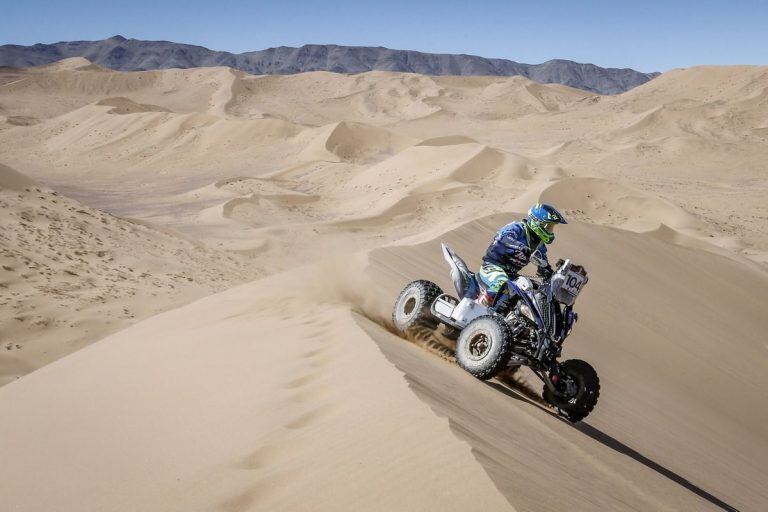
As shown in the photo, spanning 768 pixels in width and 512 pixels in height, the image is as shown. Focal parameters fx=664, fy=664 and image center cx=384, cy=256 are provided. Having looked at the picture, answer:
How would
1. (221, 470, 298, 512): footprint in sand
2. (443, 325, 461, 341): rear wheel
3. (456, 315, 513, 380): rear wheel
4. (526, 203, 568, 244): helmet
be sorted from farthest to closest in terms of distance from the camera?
(443, 325, 461, 341): rear wheel
(526, 203, 568, 244): helmet
(456, 315, 513, 380): rear wheel
(221, 470, 298, 512): footprint in sand

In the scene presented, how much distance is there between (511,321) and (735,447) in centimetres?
368

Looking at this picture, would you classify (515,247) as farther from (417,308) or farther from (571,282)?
(417,308)

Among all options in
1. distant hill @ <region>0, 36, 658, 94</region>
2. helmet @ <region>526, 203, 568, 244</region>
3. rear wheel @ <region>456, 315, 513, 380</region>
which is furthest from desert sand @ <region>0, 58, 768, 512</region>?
distant hill @ <region>0, 36, 658, 94</region>

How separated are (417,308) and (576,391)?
1.53 meters

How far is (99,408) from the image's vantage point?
4.07 m

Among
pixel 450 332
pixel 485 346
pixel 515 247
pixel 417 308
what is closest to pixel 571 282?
pixel 515 247

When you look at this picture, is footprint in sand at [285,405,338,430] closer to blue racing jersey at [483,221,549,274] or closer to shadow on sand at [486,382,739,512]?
shadow on sand at [486,382,739,512]

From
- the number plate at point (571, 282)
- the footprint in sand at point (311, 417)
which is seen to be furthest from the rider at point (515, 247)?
the footprint in sand at point (311, 417)

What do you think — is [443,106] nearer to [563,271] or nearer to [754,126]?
[754,126]

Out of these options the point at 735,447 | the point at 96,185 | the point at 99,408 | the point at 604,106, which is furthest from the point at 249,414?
the point at 604,106

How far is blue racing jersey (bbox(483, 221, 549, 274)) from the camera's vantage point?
17.1 feet

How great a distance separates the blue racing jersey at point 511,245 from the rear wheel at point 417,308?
663 millimetres

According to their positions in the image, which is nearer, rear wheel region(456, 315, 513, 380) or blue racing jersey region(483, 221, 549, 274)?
rear wheel region(456, 315, 513, 380)

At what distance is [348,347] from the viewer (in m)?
4.57
